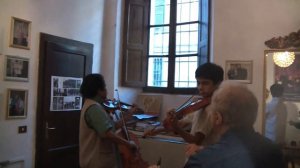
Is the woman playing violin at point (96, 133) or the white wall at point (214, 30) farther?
the white wall at point (214, 30)

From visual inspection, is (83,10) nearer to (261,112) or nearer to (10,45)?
(10,45)

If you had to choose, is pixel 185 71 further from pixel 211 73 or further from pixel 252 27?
pixel 211 73

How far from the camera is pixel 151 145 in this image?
376 cm

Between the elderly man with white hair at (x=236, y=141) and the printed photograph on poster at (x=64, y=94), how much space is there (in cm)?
275

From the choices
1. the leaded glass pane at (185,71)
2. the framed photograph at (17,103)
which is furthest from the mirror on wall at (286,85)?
the framed photograph at (17,103)

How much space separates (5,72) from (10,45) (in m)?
0.28

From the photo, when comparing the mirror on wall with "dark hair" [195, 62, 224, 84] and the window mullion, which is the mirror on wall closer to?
"dark hair" [195, 62, 224, 84]

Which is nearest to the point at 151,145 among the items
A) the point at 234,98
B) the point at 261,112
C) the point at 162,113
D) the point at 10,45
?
the point at 162,113

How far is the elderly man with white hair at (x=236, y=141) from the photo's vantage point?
1065 millimetres

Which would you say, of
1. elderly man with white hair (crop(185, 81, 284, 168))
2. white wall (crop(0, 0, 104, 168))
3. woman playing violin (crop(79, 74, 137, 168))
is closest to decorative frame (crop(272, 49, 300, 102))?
woman playing violin (crop(79, 74, 137, 168))

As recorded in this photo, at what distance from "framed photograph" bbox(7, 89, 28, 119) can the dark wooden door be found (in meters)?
0.19

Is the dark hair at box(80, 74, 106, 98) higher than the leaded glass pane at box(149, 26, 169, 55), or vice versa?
the leaded glass pane at box(149, 26, 169, 55)

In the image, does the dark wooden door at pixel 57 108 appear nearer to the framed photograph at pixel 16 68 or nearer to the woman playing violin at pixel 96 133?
the framed photograph at pixel 16 68

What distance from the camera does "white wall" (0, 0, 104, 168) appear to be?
10.1ft
